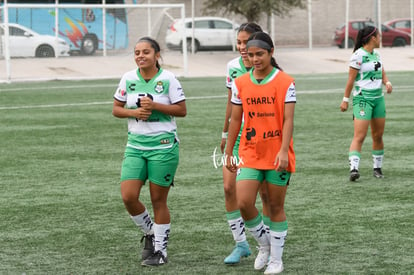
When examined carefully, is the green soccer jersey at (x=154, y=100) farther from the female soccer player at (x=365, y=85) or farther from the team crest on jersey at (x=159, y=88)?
the female soccer player at (x=365, y=85)

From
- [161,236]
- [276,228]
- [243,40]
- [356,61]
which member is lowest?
[161,236]

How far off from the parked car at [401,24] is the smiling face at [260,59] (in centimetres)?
4714

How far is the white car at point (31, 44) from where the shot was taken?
3262 centimetres

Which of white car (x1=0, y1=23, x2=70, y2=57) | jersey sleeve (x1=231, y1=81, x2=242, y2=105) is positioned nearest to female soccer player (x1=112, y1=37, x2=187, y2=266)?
jersey sleeve (x1=231, y1=81, x2=242, y2=105)

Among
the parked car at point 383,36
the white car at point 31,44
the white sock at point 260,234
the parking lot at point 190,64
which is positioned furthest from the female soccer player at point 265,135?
the parked car at point 383,36

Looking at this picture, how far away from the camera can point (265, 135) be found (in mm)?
6879

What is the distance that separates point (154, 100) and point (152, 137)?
283mm

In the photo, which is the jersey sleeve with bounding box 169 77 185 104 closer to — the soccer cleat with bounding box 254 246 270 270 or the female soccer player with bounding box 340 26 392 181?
the soccer cleat with bounding box 254 246 270 270

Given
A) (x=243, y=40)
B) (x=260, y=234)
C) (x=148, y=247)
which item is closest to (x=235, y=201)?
(x=260, y=234)

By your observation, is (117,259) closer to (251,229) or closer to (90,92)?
(251,229)

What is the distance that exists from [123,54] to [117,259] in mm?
27203

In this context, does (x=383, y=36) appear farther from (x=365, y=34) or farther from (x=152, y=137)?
(x=152, y=137)

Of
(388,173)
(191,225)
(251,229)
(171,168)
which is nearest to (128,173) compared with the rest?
(171,168)

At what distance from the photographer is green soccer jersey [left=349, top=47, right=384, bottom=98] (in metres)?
11.7
